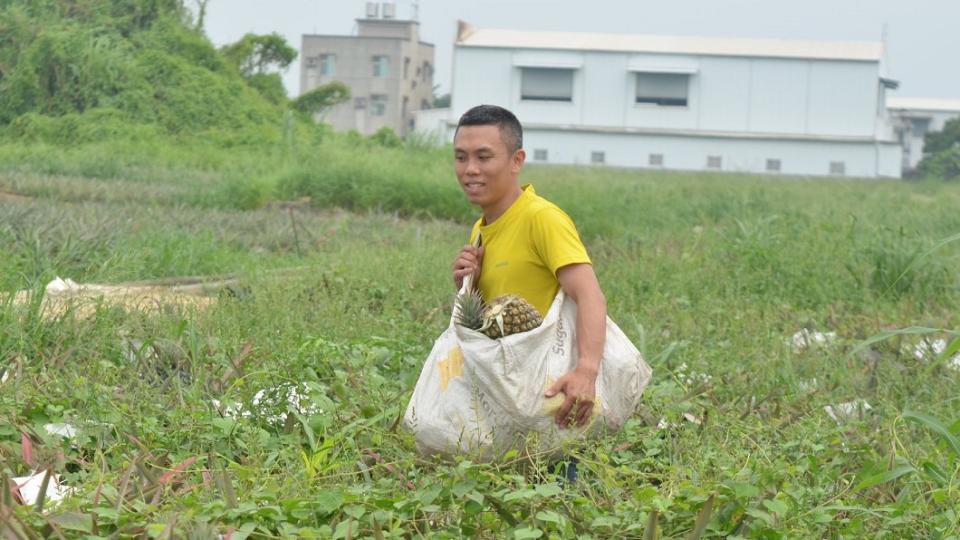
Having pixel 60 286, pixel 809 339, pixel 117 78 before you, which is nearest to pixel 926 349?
pixel 809 339

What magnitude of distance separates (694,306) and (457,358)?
442cm

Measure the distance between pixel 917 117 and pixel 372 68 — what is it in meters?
26.0

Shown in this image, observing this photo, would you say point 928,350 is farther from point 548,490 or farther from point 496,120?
point 548,490

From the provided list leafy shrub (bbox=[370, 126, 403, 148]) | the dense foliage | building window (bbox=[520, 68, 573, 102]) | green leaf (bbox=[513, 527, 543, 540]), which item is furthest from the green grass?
building window (bbox=[520, 68, 573, 102])

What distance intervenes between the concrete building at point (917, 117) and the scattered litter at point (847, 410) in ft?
196

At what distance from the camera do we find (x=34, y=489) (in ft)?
12.8

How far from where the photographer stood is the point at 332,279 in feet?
27.3

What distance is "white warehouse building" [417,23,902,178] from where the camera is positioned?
45.2 metres

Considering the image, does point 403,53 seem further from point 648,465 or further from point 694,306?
point 648,465

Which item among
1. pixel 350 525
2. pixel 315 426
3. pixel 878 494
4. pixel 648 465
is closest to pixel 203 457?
pixel 315 426

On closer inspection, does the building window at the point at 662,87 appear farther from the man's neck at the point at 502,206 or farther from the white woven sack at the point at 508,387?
the white woven sack at the point at 508,387

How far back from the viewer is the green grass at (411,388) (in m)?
3.75

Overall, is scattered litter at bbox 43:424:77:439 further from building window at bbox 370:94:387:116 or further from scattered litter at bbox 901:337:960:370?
building window at bbox 370:94:387:116

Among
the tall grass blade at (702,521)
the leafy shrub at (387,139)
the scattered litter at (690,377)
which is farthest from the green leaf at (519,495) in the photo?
the leafy shrub at (387,139)
